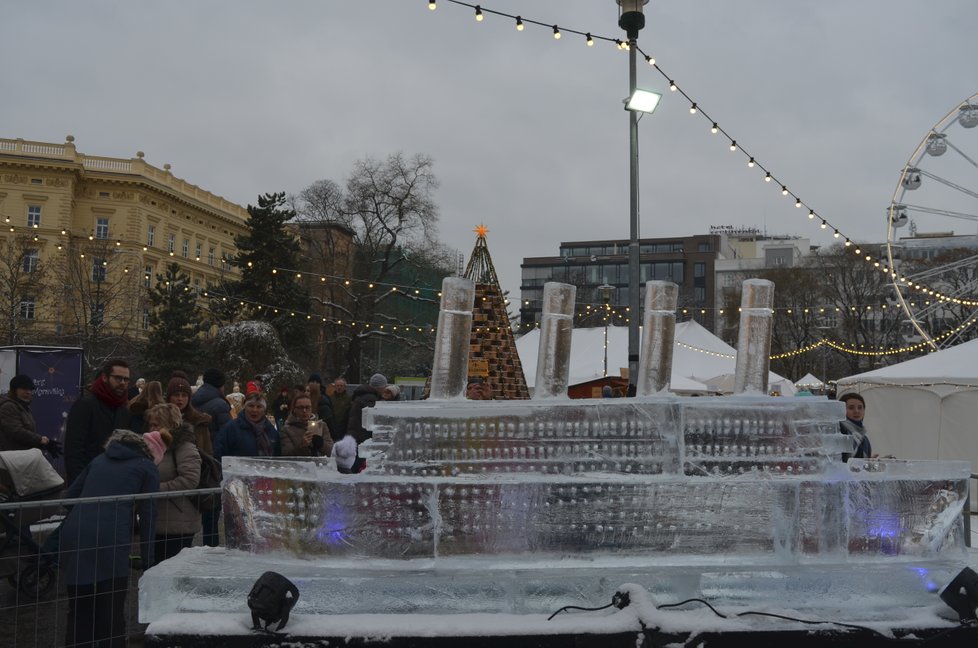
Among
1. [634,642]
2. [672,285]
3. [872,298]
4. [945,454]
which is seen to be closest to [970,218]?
[945,454]

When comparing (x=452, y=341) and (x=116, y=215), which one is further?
(x=116, y=215)

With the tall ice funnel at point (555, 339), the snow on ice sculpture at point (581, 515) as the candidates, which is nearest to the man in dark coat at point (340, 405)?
the tall ice funnel at point (555, 339)

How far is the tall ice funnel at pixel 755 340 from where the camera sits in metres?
3.82

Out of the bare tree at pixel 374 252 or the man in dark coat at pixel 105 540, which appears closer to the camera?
the man in dark coat at pixel 105 540

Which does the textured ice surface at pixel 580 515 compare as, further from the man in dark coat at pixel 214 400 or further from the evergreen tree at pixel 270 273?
the evergreen tree at pixel 270 273

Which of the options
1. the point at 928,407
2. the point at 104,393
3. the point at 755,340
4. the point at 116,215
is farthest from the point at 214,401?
the point at 116,215

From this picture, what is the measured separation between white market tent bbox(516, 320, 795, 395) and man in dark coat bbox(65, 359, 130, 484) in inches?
552

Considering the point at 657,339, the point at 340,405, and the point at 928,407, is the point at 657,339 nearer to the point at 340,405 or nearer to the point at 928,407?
the point at 340,405

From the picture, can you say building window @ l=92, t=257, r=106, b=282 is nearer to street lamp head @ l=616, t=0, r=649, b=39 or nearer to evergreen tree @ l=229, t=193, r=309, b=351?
evergreen tree @ l=229, t=193, r=309, b=351

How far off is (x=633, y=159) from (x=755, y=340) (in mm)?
8196

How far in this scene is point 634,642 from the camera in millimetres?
2816

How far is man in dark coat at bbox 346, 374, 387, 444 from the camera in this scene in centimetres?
873

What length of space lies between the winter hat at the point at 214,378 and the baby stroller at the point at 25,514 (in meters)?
1.58

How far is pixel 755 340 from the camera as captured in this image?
386 centimetres
